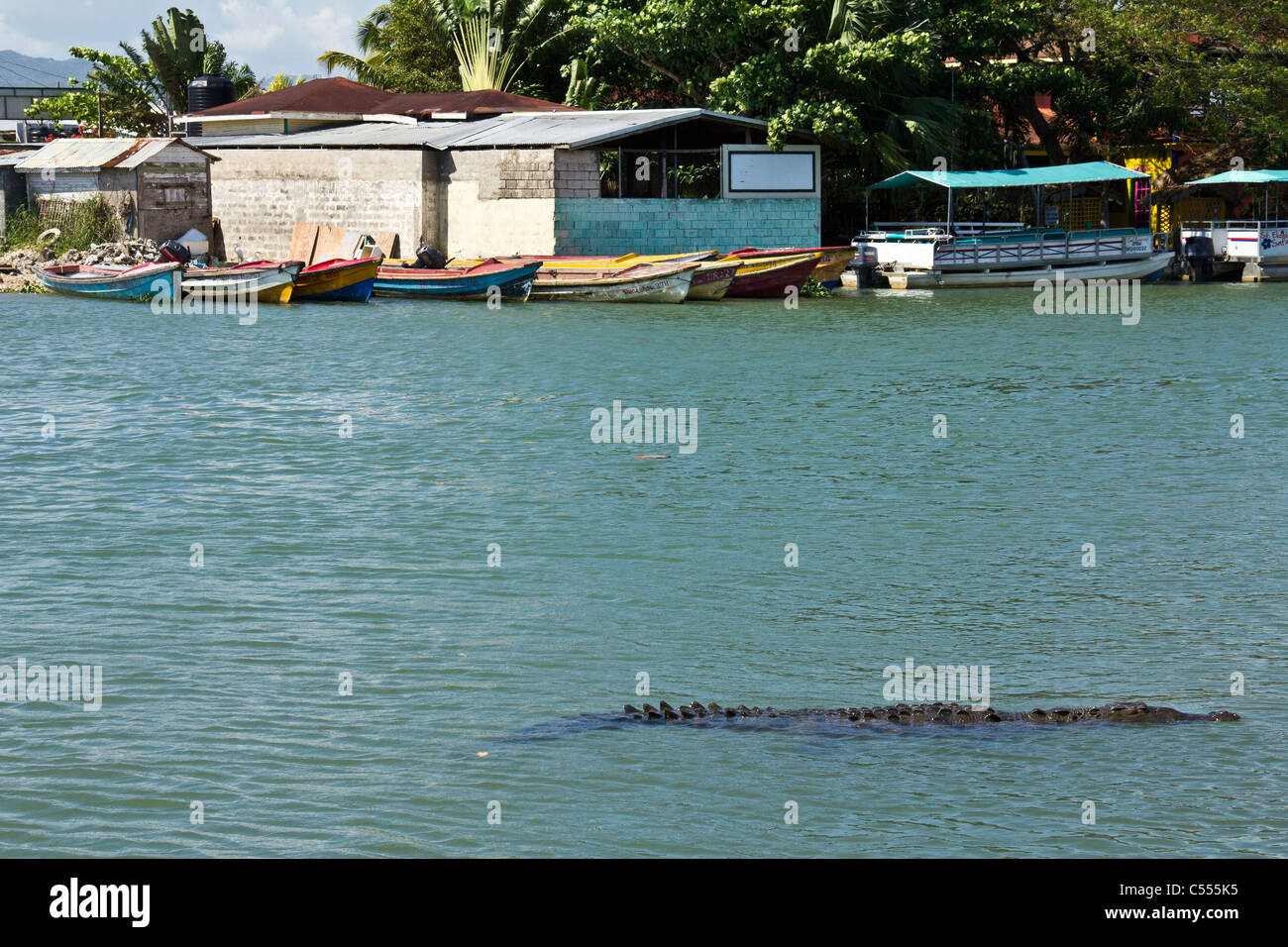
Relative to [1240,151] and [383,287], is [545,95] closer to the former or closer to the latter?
[383,287]

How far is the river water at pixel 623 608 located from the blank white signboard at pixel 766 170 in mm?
19741

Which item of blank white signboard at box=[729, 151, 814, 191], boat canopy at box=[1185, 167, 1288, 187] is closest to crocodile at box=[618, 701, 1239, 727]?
blank white signboard at box=[729, 151, 814, 191]

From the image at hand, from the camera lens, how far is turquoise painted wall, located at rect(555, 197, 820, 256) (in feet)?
131

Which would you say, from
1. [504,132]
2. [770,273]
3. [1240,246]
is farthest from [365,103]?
[1240,246]

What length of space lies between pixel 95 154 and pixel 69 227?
2.30 meters

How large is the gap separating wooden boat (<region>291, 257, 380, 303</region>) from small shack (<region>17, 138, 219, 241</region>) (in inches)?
326

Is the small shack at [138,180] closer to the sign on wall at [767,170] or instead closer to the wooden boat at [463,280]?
the wooden boat at [463,280]

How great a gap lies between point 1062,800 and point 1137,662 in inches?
95.9

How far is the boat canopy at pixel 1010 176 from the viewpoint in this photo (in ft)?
135

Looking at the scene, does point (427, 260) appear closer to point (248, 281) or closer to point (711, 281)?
point (248, 281)

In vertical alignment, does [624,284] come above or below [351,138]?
below

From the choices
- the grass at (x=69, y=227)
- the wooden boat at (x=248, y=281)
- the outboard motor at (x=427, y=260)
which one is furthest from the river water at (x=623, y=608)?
the grass at (x=69, y=227)

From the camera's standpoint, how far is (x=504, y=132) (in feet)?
133
